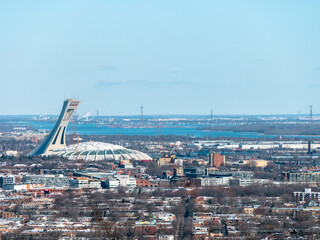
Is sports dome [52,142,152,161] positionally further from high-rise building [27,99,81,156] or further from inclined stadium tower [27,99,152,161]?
high-rise building [27,99,81,156]

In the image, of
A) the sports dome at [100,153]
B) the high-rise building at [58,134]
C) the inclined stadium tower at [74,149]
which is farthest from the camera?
the high-rise building at [58,134]

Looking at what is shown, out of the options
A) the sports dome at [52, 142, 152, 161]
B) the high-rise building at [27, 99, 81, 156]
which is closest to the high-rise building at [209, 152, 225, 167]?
the sports dome at [52, 142, 152, 161]

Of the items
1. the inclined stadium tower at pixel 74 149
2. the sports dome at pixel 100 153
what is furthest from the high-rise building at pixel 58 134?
the sports dome at pixel 100 153

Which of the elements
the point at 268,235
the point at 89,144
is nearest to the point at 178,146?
the point at 89,144

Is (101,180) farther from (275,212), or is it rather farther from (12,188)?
(275,212)

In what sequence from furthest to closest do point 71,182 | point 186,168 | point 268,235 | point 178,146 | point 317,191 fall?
point 178,146 → point 186,168 → point 71,182 → point 317,191 → point 268,235

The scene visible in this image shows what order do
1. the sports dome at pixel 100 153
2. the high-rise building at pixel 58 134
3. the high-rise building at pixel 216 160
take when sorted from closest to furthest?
the high-rise building at pixel 216 160 < the sports dome at pixel 100 153 < the high-rise building at pixel 58 134

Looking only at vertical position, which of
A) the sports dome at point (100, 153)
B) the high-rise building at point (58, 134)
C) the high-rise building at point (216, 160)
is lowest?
the high-rise building at point (216, 160)

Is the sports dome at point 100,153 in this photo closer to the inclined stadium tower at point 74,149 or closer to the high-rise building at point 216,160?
the inclined stadium tower at point 74,149
